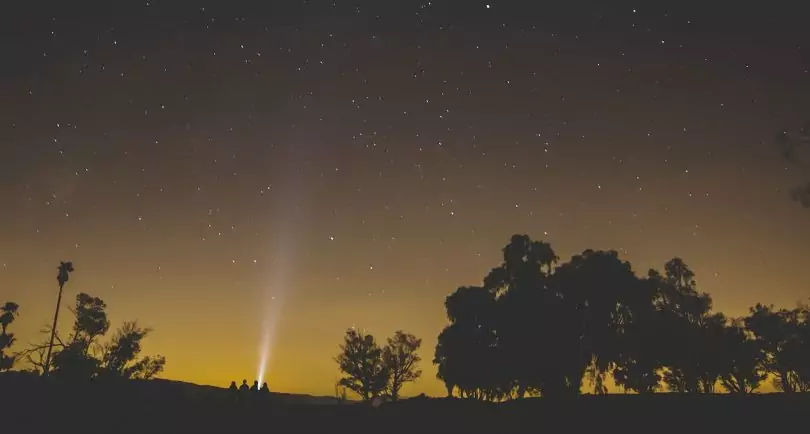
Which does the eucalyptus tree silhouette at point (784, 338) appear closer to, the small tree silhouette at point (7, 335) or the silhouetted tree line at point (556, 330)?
the silhouetted tree line at point (556, 330)

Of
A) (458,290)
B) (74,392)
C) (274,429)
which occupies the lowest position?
(274,429)

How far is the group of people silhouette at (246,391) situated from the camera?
32438 millimetres

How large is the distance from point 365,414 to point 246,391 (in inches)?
240

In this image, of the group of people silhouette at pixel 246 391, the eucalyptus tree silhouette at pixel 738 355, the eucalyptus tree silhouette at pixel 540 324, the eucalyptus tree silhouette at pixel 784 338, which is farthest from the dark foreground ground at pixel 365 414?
the eucalyptus tree silhouette at pixel 784 338

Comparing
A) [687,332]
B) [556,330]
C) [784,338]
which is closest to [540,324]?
[556,330]

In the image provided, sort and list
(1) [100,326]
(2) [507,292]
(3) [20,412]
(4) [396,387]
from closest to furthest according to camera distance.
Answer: (3) [20,412]
(2) [507,292]
(1) [100,326]
(4) [396,387]

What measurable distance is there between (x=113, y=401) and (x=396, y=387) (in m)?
60.2

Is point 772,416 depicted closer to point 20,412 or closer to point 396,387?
point 20,412

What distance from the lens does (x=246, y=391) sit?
32.7 metres

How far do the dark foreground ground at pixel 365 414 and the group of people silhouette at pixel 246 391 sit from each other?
548 mm

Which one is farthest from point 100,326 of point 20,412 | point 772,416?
point 772,416

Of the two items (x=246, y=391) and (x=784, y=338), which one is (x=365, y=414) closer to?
(x=246, y=391)

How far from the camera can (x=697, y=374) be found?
186 feet

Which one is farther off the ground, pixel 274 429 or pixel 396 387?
pixel 396 387
